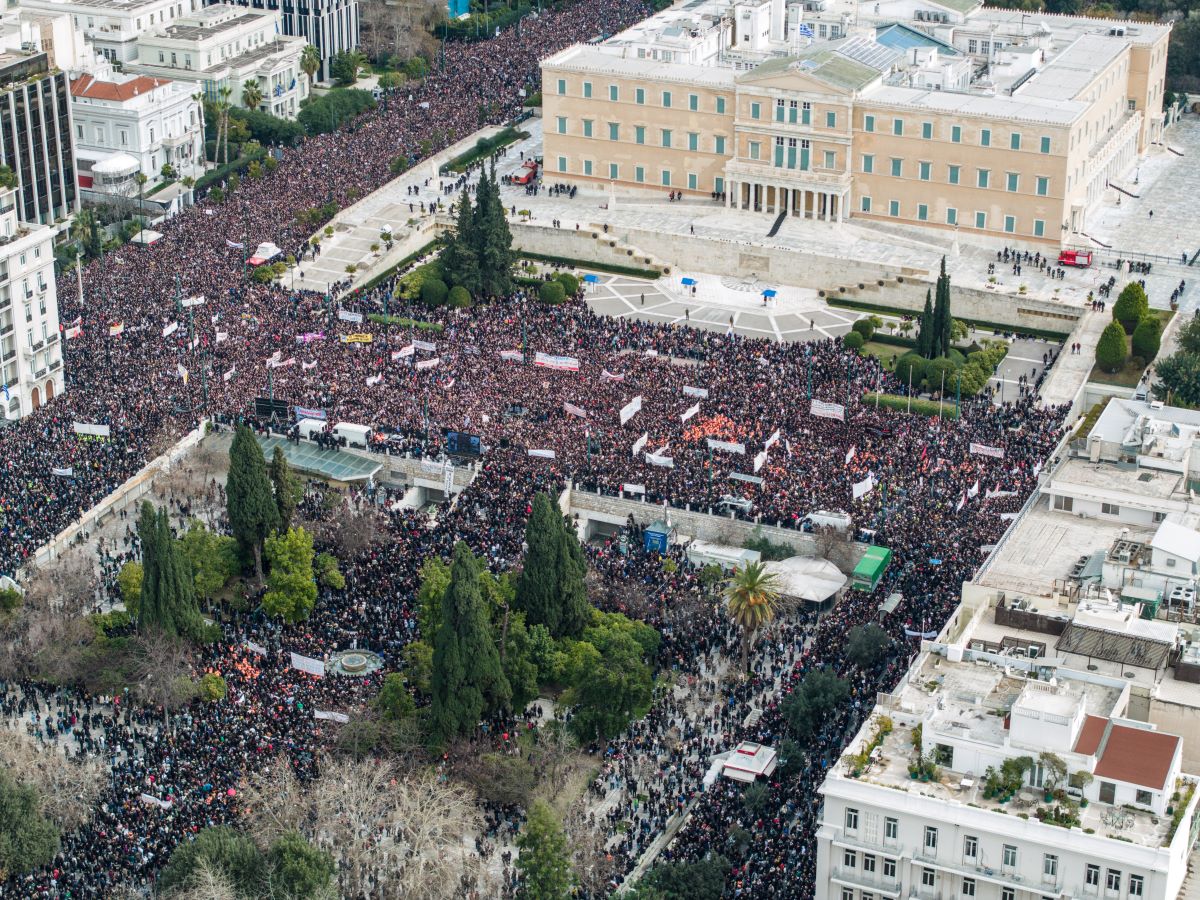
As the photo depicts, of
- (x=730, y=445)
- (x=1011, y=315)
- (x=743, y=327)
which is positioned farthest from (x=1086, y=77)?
(x=730, y=445)

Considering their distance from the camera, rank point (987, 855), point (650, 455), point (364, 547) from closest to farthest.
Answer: point (987, 855) < point (364, 547) < point (650, 455)

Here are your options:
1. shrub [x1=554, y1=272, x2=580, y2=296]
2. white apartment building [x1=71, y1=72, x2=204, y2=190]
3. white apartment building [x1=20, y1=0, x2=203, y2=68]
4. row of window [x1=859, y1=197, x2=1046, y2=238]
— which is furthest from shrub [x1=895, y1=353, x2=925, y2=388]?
white apartment building [x1=20, y1=0, x2=203, y2=68]

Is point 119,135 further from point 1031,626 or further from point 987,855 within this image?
point 987,855

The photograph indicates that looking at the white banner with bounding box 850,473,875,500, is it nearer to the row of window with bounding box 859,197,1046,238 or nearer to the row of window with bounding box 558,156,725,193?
the row of window with bounding box 859,197,1046,238

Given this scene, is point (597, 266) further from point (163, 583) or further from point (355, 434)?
point (163, 583)

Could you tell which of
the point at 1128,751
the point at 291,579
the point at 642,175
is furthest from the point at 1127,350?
the point at 1128,751

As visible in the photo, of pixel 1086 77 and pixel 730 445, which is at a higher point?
pixel 1086 77

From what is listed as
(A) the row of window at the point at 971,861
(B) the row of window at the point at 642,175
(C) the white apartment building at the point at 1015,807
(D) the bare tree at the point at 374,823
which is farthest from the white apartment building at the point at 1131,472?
(B) the row of window at the point at 642,175

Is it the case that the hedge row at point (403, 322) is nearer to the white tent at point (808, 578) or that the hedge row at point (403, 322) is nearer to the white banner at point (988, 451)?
the white tent at point (808, 578)
